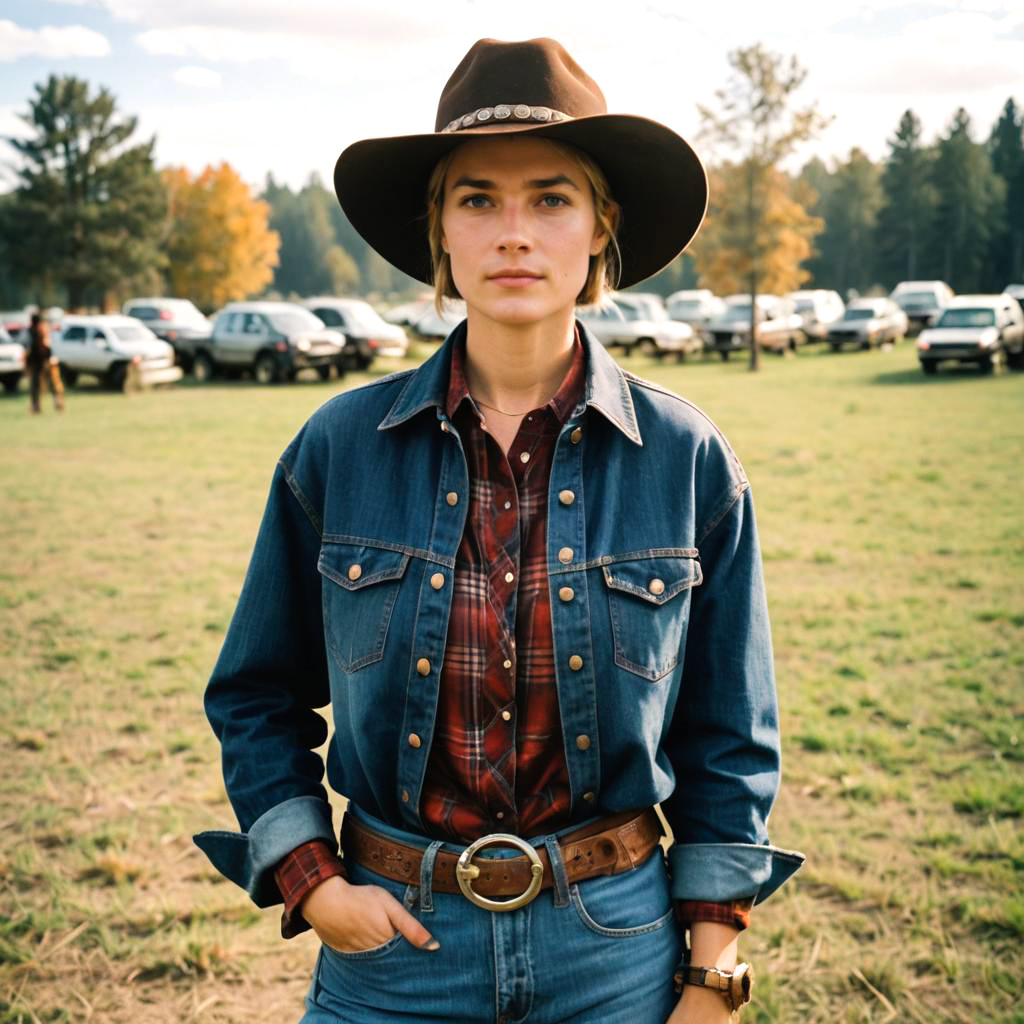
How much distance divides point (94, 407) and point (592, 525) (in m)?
21.5

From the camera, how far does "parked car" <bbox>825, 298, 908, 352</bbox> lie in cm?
3369

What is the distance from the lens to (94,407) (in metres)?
21.4

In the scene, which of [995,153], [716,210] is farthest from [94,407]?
[995,153]

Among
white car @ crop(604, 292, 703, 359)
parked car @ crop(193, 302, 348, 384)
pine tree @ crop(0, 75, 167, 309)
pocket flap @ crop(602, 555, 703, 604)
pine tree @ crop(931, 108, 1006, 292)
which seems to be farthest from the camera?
pine tree @ crop(931, 108, 1006, 292)

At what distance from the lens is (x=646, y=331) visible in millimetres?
30031

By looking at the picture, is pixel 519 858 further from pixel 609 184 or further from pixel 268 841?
pixel 609 184

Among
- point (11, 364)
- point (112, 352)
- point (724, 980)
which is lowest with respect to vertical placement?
point (724, 980)

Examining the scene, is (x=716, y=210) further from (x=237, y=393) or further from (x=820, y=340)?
(x=237, y=393)

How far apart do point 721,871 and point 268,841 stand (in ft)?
2.45

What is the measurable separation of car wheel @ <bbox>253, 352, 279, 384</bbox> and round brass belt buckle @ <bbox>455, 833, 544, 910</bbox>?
2437 centimetres

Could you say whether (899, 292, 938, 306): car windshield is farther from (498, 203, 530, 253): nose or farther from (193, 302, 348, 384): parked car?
(498, 203, 530, 253): nose

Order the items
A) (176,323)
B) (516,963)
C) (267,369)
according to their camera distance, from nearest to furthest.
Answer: (516,963), (267,369), (176,323)

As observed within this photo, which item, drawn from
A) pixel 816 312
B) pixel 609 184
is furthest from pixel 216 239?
pixel 609 184

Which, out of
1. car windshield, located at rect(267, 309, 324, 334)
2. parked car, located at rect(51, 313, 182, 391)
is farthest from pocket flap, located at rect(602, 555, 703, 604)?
parked car, located at rect(51, 313, 182, 391)
